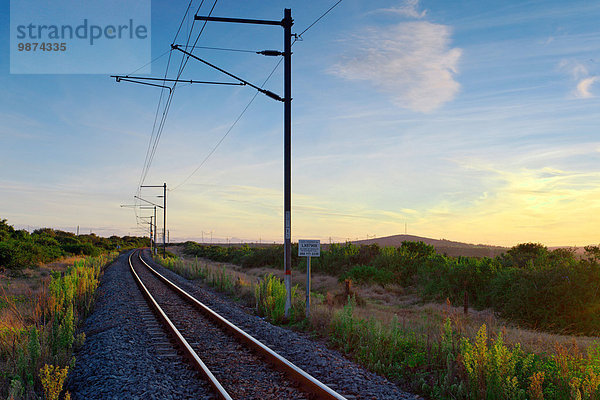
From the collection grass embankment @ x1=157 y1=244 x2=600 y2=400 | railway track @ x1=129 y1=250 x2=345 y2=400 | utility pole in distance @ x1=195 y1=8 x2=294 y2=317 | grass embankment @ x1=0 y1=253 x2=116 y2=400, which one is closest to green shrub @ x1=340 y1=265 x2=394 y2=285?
grass embankment @ x1=157 y1=244 x2=600 y2=400

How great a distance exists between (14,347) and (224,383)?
4.38 meters

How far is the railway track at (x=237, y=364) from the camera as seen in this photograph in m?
6.72

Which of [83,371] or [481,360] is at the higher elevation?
[481,360]

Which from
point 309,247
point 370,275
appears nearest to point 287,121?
point 309,247

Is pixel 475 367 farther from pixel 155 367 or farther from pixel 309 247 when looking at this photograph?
pixel 309 247

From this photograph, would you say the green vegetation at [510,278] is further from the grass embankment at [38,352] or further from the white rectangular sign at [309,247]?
the grass embankment at [38,352]

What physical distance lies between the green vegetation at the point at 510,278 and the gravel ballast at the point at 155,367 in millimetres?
10933

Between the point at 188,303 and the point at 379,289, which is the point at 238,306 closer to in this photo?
the point at 188,303

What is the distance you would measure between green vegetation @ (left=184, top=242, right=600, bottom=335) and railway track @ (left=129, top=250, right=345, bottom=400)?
11.7 meters

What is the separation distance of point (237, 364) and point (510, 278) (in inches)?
632

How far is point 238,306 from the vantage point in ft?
54.0

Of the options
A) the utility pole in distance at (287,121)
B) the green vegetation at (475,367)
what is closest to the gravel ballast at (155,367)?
the green vegetation at (475,367)

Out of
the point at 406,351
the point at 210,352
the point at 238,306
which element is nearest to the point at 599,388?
the point at 406,351

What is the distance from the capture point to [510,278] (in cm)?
1989
